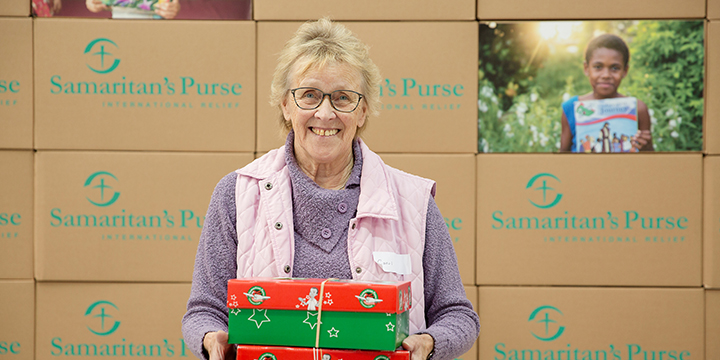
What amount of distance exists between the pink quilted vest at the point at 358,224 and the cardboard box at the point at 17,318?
1.15 metres

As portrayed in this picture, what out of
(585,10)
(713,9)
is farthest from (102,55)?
(713,9)

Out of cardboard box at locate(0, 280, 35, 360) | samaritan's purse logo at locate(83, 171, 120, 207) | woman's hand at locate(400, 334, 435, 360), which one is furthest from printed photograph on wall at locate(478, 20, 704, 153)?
cardboard box at locate(0, 280, 35, 360)

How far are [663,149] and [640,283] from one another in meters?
0.42

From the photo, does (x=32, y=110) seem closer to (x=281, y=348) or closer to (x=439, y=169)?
(x=439, y=169)

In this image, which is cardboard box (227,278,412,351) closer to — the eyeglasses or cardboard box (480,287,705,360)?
the eyeglasses

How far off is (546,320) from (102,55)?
1.60m

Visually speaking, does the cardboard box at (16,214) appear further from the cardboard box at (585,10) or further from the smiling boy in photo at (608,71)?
the smiling boy in photo at (608,71)

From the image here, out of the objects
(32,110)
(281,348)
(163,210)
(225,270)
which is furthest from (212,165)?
(281,348)

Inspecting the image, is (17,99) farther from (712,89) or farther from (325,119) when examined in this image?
(712,89)

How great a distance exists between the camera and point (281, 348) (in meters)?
0.90

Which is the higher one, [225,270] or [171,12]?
[171,12]

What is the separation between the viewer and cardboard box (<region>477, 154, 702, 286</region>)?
1.87m

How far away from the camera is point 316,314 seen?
897 millimetres

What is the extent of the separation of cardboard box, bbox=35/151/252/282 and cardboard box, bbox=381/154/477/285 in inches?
20.4
